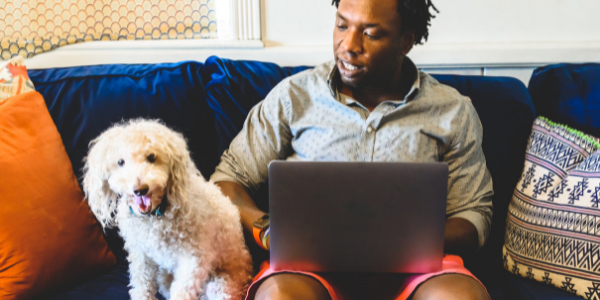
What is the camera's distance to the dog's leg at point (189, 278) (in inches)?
42.2

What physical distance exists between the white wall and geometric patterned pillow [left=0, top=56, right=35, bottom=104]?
0.45m

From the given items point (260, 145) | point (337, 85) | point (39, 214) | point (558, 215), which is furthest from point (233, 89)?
point (558, 215)

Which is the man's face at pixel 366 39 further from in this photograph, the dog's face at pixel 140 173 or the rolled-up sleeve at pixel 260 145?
the dog's face at pixel 140 173

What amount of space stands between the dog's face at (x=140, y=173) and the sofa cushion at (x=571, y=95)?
52.0 inches

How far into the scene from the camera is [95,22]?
186 centimetres

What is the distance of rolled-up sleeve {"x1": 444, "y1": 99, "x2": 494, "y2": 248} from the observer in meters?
1.33

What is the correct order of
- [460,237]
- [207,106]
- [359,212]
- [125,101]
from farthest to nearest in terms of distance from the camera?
[207,106], [125,101], [460,237], [359,212]

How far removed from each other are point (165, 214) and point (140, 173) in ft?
0.49

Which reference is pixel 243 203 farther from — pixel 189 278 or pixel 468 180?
pixel 468 180

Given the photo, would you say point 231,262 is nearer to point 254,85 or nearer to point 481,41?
point 254,85

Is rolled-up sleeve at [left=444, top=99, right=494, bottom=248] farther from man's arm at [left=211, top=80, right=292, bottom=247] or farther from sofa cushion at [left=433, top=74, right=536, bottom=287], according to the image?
man's arm at [left=211, top=80, right=292, bottom=247]

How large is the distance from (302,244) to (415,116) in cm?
60

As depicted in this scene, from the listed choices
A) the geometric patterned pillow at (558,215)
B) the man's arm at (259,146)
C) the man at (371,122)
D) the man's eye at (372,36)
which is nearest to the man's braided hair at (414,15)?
the man at (371,122)

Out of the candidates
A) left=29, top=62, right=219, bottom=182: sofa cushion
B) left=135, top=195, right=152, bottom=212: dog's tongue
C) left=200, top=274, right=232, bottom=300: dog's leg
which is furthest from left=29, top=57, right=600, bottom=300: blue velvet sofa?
left=135, top=195, right=152, bottom=212: dog's tongue
